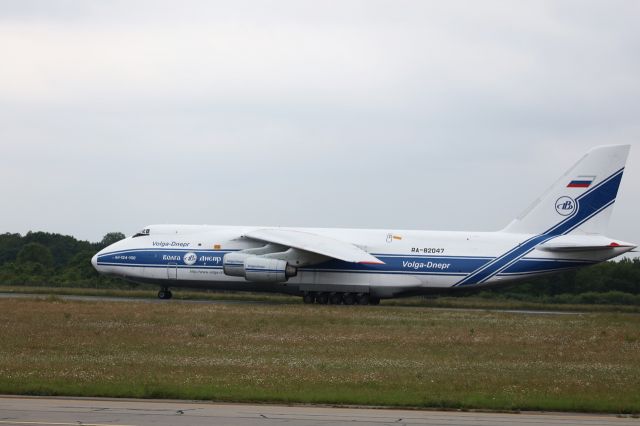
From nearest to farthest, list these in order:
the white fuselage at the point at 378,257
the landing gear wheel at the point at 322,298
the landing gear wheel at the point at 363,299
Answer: the white fuselage at the point at 378,257 → the landing gear wheel at the point at 363,299 → the landing gear wheel at the point at 322,298

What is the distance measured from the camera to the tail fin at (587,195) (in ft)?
124

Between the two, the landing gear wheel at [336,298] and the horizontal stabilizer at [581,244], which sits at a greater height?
the horizontal stabilizer at [581,244]

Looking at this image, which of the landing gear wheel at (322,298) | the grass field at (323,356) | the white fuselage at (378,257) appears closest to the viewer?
the grass field at (323,356)

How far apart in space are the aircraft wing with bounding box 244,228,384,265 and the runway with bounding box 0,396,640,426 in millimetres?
23437

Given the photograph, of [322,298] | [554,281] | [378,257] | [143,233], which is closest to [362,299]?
[322,298]

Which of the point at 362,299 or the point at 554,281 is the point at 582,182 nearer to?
the point at 362,299

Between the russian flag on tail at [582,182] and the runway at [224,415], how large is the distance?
25651mm

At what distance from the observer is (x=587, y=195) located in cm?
3806

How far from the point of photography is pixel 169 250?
4138 centimetres

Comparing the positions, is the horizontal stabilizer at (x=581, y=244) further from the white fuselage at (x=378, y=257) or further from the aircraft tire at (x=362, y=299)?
the aircraft tire at (x=362, y=299)

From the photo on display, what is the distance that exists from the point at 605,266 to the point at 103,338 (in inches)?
1473

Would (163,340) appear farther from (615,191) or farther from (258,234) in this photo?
(615,191)

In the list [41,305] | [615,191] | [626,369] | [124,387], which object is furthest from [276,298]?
[124,387]

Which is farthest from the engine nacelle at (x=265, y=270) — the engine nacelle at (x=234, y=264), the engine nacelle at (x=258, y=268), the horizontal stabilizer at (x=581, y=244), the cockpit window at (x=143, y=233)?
the horizontal stabilizer at (x=581, y=244)
